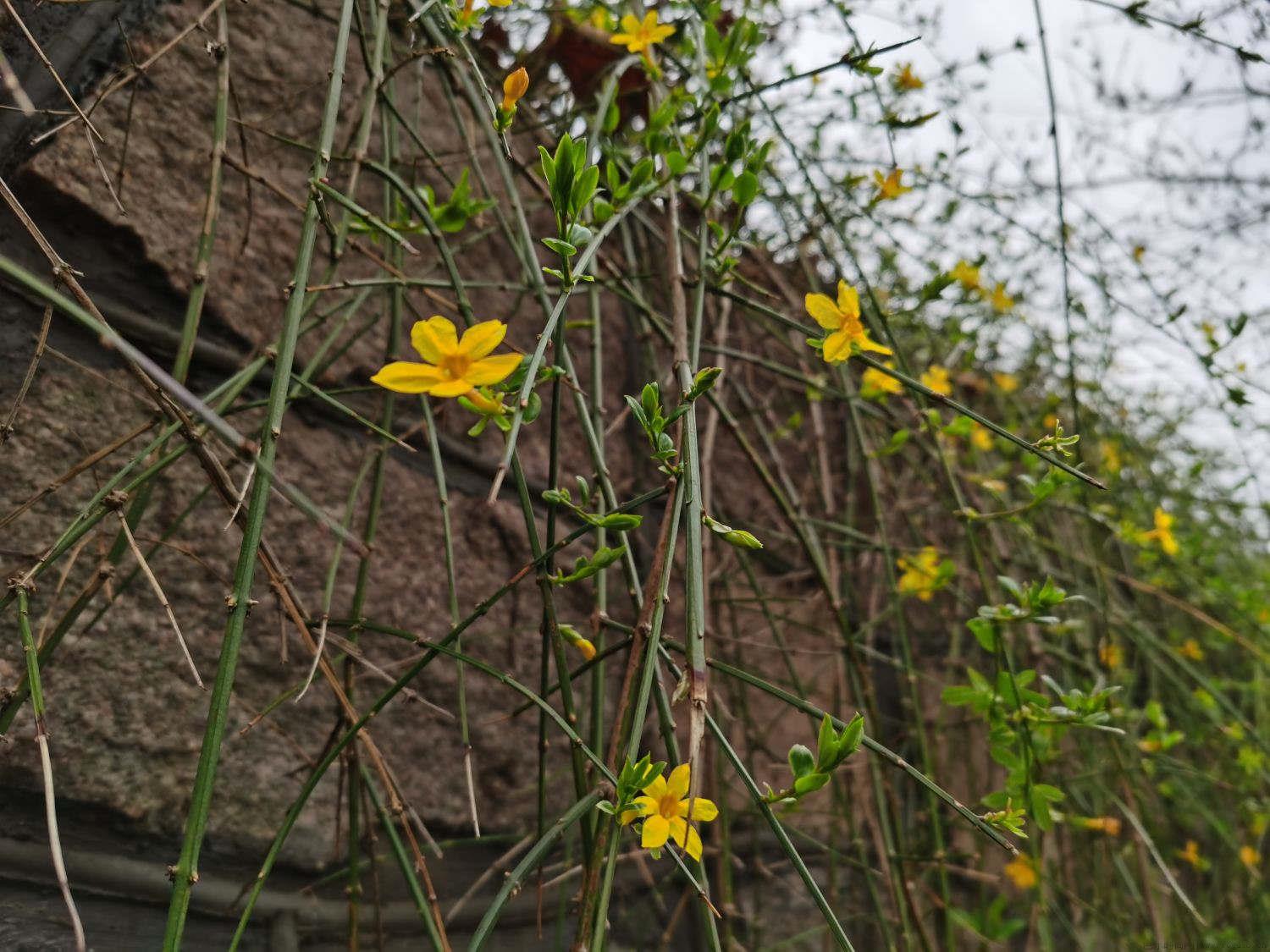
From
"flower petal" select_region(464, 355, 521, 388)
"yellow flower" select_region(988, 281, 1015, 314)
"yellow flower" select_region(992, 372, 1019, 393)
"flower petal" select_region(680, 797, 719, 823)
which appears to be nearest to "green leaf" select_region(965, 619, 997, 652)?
"flower petal" select_region(680, 797, 719, 823)

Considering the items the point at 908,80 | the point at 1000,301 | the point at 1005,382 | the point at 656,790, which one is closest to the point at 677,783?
the point at 656,790

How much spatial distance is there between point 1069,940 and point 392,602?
4.56ft

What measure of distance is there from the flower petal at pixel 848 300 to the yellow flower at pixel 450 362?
0.86 ft

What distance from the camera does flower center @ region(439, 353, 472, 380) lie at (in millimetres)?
522

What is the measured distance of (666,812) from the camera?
512 millimetres

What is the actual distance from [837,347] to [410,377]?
0.32m

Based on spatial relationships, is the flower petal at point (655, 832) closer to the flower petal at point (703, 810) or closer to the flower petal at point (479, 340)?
the flower petal at point (703, 810)

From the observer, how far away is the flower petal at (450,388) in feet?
1.61

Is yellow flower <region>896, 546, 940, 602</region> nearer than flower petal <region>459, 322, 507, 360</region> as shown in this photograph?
No

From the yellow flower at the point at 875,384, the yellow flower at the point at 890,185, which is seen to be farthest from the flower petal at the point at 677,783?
the yellow flower at the point at 890,185

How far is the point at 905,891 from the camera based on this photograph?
31.6 inches

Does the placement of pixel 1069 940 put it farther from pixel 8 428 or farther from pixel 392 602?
pixel 8 428

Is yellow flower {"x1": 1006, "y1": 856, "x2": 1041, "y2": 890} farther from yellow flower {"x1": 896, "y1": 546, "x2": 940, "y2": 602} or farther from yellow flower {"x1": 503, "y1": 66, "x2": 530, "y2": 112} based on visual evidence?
yellow flower {"x1": 503, "y1": 66, "x2": 530, "y2": 112}

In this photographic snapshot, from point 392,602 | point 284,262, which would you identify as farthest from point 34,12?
point 392,602
